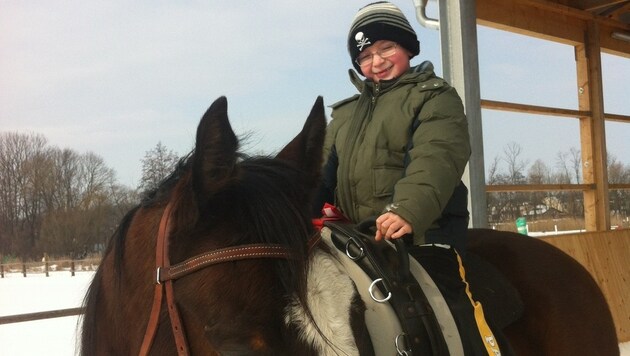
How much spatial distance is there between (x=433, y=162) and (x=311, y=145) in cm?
46

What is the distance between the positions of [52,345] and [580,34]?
21.6ft

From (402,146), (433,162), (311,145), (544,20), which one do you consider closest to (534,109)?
(544,20)

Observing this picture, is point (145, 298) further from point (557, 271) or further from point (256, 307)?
point (557, 271)

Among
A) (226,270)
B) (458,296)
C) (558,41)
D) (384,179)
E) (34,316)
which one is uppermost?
(558,41)

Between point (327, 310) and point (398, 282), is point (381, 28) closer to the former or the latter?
point (398, 282)

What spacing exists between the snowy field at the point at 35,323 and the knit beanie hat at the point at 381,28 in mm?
4141

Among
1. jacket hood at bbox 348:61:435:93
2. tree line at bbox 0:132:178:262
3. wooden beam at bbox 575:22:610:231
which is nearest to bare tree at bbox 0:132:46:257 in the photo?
tree line at bbox 0:132:178:262

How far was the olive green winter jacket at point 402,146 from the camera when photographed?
1.82 metres

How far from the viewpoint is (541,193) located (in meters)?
6.36

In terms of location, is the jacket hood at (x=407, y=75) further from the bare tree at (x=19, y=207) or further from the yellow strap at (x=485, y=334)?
the bare tree at (x=19, y=207)

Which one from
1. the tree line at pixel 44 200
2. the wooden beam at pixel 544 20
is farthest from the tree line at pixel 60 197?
the wooden beam at pixel 544 20

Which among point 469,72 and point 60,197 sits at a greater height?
point 469,72

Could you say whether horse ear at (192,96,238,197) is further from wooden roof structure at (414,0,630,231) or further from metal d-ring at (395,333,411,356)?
wooden roof structure at (414,0,630,231)

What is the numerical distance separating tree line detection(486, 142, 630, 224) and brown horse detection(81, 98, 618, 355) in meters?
4.50
